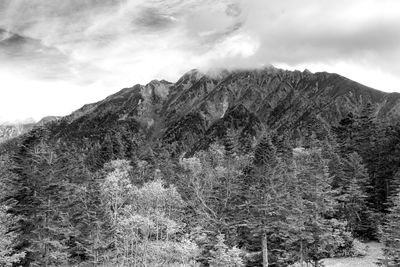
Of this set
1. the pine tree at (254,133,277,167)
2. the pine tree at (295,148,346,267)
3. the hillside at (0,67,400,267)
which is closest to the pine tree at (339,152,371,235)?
the hillside at (0,67,400,267)

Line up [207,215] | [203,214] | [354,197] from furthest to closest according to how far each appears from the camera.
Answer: [354,197] → [203,214] → [207,215]

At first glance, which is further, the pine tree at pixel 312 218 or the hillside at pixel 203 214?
the pine tree at pixel 312 218

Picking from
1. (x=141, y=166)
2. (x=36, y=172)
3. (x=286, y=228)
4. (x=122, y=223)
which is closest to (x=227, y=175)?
(x=286, y=228)

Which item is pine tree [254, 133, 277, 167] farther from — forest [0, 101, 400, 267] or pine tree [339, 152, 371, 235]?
pine tree [339, 152, 371, 235]

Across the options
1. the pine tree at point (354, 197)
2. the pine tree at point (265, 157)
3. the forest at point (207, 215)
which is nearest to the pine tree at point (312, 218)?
the forest at point (207, 215)

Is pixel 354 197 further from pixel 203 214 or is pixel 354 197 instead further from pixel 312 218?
pixel 203 214

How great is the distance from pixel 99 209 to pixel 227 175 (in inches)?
750

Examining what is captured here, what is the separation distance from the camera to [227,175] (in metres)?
61.1

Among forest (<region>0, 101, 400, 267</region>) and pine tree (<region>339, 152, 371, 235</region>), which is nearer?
forest (<region>0, 101, 400, 267</region>)

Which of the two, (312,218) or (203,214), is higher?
(312,218)

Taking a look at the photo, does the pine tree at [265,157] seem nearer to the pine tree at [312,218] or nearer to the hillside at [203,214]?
the hillside at [203,214]

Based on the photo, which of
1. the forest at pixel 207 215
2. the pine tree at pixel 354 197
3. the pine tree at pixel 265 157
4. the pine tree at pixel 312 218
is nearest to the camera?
the forest at pixel 207 215

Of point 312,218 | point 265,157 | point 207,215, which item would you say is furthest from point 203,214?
point 312,218

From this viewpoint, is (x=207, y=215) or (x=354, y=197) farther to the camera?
(x=354, y=197)
